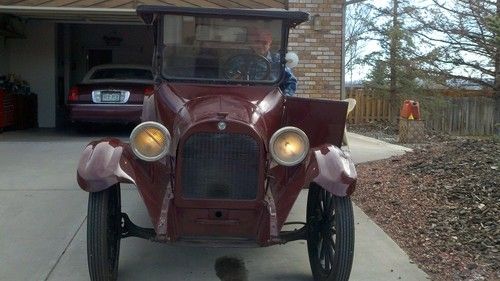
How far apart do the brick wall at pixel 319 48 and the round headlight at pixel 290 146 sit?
6191mm

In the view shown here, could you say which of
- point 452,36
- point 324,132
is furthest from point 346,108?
point 452,36

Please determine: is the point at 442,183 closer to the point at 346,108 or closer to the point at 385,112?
the point at 346,108

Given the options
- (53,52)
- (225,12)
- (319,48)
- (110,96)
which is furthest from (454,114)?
(225,12)

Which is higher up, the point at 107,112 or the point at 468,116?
the point at 107,112

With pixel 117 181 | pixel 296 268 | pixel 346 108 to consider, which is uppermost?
pixel 346 108

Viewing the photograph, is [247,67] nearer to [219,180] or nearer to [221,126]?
[221,126]

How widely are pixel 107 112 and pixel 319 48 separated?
4.13m

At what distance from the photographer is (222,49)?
18.0 ft

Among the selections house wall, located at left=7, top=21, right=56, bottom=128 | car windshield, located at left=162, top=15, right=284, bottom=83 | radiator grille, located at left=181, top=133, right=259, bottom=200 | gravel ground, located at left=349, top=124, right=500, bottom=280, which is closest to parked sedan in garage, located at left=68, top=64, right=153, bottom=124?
house wall, located at left=7, top=21, right=56, bottom=128

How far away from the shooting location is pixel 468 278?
4.95m

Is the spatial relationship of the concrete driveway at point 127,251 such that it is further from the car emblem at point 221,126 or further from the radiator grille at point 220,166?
the car emblem at point 221,126

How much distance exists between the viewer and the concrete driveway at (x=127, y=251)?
5142 mm

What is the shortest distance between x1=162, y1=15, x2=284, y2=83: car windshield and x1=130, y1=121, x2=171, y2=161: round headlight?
1.09 m

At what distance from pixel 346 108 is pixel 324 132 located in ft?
1.00
